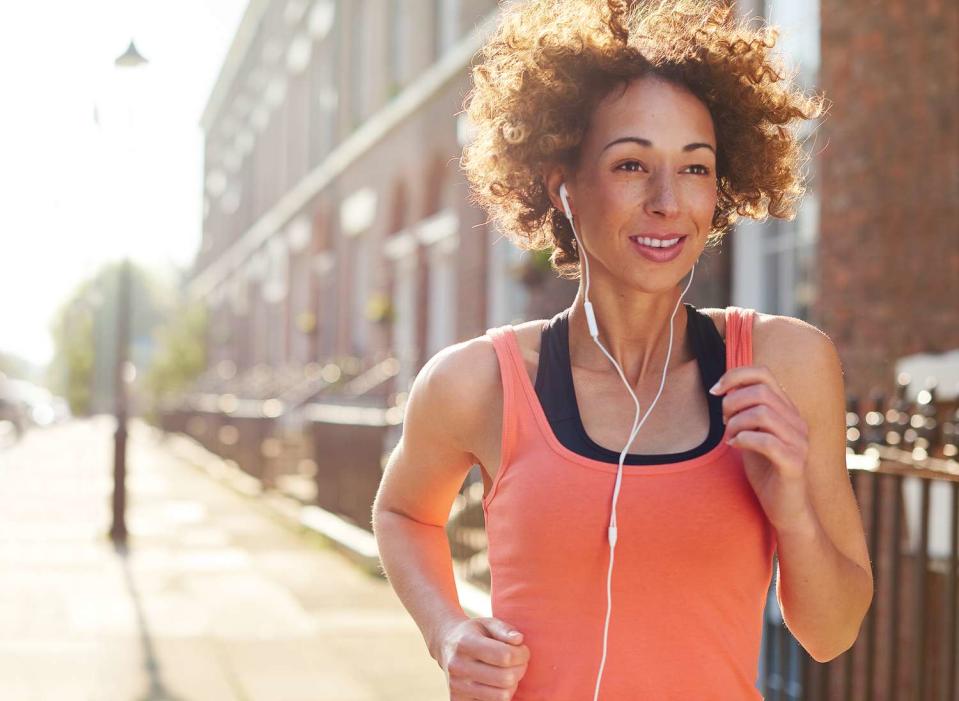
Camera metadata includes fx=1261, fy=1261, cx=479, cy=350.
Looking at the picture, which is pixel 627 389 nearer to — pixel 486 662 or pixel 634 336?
pixel 634 336

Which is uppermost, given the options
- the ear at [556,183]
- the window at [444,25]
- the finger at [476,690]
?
the window at [444,25]

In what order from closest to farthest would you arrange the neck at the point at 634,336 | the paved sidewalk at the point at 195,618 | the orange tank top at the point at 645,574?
the orange tank top at the point at 645,574, the neck at the point at 634,336, the paved sidewalk at the point at 195,618

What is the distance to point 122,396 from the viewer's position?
12102 millimetres

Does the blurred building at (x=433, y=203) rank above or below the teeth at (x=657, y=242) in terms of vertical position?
above

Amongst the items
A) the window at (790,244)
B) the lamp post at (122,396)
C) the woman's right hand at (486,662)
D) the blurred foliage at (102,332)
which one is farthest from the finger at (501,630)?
the blurred foliage at (102,332)

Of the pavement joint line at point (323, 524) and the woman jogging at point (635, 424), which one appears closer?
the woman jogging at point (635, 424)

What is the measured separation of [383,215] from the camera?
19.6 meters

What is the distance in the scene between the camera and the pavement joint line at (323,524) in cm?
734

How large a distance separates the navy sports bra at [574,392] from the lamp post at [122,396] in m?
9.78

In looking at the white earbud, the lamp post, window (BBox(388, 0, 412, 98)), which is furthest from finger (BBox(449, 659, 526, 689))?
window (BBox(388, 0, 412, 98))

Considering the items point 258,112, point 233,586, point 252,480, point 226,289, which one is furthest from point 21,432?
point 233,586

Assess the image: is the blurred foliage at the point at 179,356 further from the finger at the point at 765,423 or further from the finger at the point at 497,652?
the finger at the point at 765,423

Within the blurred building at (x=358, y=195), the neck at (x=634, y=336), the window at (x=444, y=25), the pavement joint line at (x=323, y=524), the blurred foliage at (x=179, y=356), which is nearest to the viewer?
the neck at (x=634, y=336)

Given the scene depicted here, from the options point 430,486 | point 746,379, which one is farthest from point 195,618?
point 746,379
